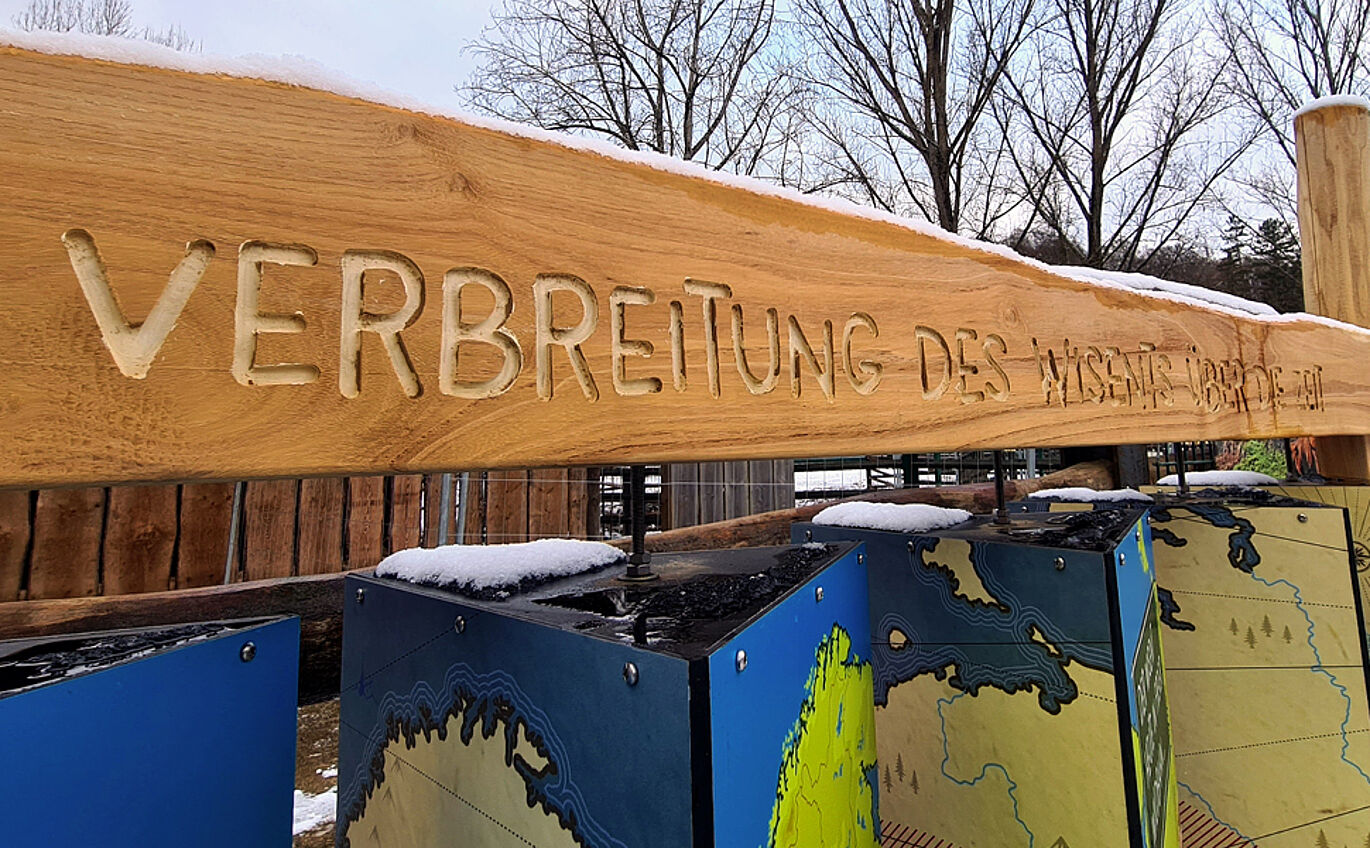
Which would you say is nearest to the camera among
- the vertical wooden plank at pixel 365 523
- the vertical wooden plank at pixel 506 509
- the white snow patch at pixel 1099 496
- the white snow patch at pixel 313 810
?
the white snow patch at pixel 313 810

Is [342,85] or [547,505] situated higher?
[342,85]

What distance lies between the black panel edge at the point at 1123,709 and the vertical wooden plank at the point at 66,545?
12.7 ft

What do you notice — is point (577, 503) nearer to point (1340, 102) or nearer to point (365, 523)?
point (365, 523)

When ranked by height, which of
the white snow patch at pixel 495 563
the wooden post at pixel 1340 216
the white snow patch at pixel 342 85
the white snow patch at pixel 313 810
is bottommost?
the white snow patch at pixel 313 810

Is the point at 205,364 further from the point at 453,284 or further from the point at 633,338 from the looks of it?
the point at 633,338

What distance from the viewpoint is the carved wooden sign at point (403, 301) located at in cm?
33

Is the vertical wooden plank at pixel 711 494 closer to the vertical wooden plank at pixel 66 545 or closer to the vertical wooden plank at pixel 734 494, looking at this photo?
the vertical wooden plank at pixel 734 494

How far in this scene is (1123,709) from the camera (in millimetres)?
957

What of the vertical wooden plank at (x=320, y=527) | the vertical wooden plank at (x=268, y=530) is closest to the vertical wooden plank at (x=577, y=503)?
the vertical wooden plank at (x=320, y=527)

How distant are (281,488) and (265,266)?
12.1 ft

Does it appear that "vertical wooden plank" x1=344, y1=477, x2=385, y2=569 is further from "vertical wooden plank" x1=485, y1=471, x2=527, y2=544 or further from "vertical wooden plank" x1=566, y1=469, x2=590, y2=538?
"vertical wooden plank" x1=566, y1=469, x2=590, y2=538

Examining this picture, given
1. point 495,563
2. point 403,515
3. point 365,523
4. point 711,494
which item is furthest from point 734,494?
point 495,563

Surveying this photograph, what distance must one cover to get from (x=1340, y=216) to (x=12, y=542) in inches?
188

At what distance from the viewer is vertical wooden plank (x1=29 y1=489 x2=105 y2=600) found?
2.96 metres
